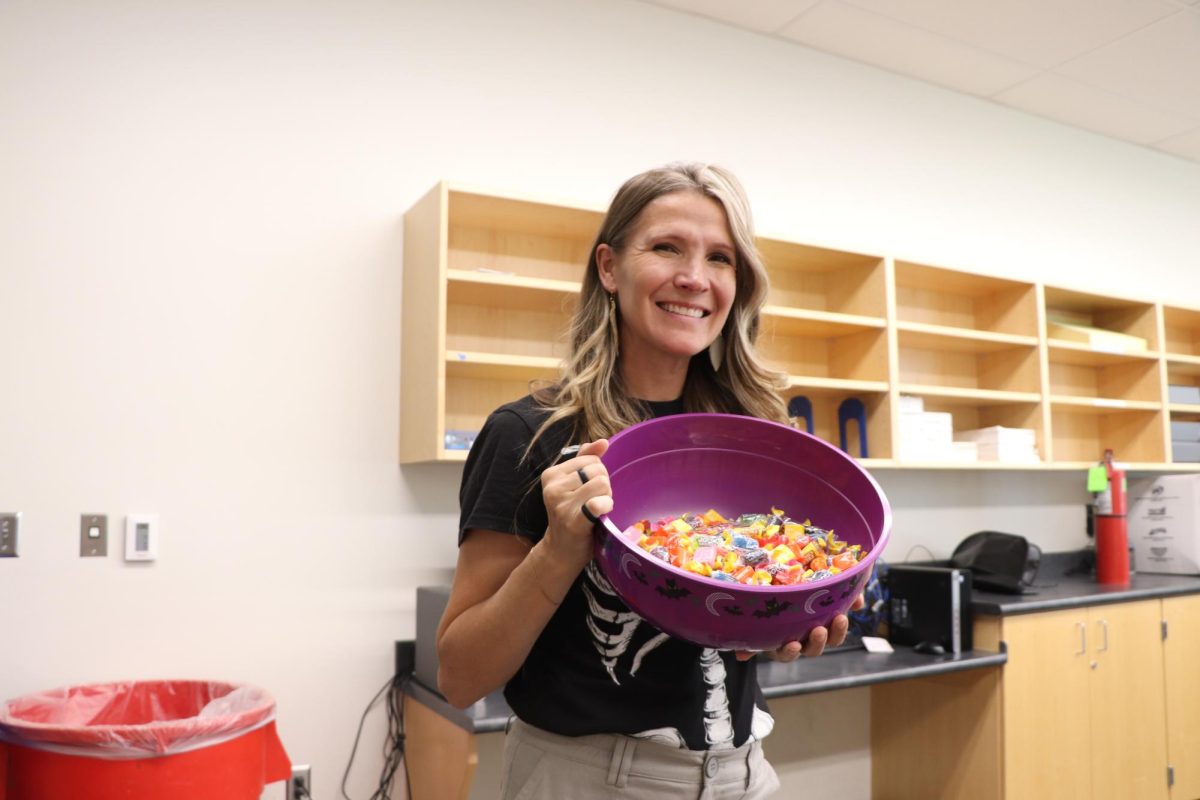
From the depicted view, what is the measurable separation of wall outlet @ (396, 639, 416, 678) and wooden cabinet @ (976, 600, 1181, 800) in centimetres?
176

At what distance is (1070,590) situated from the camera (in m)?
3.27

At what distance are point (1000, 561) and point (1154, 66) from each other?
6.72 ft

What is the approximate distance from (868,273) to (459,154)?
147 cm

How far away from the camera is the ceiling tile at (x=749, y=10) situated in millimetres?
3111

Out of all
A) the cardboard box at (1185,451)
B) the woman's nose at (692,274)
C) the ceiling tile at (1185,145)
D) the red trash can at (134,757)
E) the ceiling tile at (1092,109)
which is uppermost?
the ceiling tile at (1092,109)

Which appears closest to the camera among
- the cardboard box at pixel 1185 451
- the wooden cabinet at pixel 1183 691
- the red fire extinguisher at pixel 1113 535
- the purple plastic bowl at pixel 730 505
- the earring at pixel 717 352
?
the purple plastic bowl at pixel 730 505

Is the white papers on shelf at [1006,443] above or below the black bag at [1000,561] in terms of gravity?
above

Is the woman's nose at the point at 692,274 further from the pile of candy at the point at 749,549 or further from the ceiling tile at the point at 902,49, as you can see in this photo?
the ceiling tile at the point at 902,49

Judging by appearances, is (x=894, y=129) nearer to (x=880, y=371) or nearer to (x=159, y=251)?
(x=880, y=371)

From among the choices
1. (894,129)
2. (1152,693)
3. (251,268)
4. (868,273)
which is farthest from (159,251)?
(1152,693)

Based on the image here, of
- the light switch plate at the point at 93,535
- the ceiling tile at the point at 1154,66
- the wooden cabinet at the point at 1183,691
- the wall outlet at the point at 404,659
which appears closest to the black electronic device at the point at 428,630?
the wall outlet at the point at 404,659

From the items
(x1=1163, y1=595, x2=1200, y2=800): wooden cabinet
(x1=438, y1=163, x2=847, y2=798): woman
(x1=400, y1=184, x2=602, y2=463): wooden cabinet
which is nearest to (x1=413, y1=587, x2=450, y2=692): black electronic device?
(x1=400, y1=184, x2=602, y2=463): wooden cabinet

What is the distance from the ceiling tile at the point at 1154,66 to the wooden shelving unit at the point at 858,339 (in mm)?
860

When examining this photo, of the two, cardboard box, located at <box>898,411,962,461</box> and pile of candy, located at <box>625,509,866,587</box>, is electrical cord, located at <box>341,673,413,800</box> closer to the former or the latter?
pile of candy, located at <box>625,509,866,587</box>
